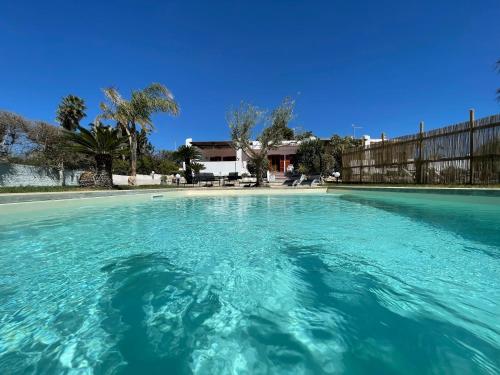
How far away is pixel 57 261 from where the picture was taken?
11.0 feet

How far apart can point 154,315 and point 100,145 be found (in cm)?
1407

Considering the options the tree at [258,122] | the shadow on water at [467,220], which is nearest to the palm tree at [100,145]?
the tree at [258,122]

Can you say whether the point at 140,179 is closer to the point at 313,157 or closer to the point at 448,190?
the point at 313,157

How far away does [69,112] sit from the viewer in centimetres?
2419

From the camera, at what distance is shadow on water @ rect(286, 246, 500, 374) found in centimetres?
152

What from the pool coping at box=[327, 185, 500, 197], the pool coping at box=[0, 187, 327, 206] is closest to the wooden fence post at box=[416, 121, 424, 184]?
the pool coping at box=[327, 185, 500, 197]

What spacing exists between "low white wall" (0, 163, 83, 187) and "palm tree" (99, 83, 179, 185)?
426 centimetres

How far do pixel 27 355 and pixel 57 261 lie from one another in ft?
6.69

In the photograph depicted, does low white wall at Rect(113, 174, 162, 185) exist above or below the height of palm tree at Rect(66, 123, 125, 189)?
below

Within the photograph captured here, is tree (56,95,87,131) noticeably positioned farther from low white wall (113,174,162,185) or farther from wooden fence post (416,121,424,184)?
wooden fence post (416,121,424,184)

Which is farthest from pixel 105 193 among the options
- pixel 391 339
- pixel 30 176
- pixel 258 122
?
pixel 391 339

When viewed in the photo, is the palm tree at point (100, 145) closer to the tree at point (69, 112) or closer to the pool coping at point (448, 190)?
the tree at point (69, 112)

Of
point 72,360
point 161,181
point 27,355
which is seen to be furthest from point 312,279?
point 161,181

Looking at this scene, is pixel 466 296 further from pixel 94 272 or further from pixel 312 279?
pixel 94 272
